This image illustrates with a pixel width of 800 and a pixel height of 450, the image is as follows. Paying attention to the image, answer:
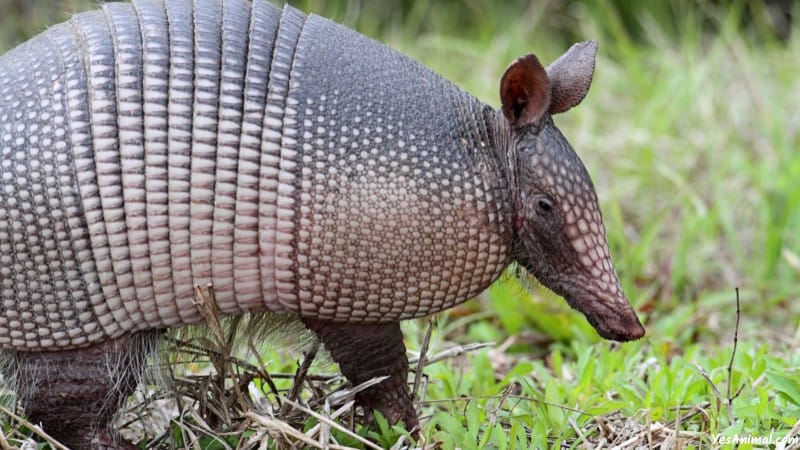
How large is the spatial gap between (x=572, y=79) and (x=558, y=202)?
46 cm

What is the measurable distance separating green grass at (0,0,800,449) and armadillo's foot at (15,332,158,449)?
830 mm

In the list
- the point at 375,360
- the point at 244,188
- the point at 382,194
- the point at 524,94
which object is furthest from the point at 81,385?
the point at 524,94

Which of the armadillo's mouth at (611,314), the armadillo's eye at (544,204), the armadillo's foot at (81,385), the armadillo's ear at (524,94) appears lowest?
the armadillo's foot at (81,385)

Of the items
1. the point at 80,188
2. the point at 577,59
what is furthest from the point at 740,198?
the point at 80,188

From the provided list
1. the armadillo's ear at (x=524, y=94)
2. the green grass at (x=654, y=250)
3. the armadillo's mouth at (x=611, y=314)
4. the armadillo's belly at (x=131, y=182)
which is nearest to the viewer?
the armadillo's belly at (x=131, y=182)

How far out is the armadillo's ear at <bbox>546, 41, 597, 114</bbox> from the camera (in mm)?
4094

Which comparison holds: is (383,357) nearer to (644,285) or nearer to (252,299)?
(252,299)

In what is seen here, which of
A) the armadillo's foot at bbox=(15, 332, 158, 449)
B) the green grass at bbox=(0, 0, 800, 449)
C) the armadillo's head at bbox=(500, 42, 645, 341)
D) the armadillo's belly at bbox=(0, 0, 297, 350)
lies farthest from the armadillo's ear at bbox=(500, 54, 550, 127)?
the armadillo's foot at bbox=(15, 332, 158, 449)

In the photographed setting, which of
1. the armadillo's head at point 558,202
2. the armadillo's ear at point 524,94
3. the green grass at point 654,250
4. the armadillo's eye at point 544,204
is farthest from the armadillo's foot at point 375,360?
the armadillo's ear at point 524,94

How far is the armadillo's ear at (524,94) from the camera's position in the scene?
13.0 ft

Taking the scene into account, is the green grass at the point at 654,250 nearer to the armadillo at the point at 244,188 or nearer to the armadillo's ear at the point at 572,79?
the armadillo at the point at 244,188

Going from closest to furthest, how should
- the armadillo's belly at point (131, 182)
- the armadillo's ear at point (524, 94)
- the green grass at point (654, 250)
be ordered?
the armadillo's belly at point (131, 182) < the armadillo's ear at point (524, 94) < the green grass at point (654, 250)

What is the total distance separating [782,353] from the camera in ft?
18.7

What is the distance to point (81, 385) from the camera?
13.2 feet
